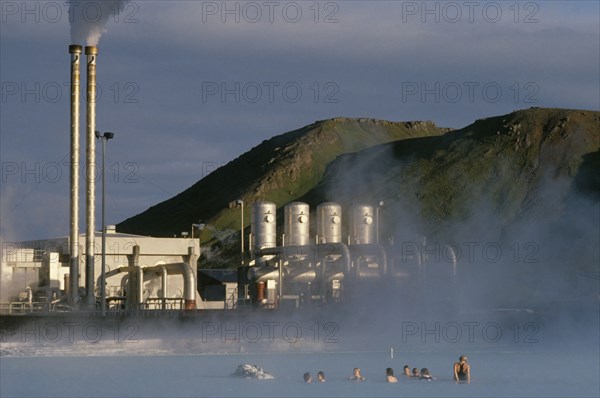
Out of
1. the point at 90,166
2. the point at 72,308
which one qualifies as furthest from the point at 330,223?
the point at 72,308

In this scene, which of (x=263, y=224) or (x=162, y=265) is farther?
(x=263, y=224)

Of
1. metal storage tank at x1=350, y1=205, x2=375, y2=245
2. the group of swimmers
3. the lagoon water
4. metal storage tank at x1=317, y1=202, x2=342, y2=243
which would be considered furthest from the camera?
metal storage tank at x1=350, y1=205, x2=375, y2=245

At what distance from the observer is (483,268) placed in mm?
156500

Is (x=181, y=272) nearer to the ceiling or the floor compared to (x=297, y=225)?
nearer to the floor

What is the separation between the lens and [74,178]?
7275cm

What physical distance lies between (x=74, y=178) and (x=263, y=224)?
1759cm

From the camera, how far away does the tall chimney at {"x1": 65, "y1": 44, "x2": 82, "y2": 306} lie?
236 ft

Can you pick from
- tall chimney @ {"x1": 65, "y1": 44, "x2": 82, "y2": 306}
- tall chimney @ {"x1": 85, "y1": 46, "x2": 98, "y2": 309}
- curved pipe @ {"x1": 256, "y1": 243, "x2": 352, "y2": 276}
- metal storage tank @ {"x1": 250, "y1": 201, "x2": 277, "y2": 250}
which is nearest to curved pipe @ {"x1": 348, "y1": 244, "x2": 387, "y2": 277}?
curved pipe @ {"x1": 256, "y1": 243, "x2": 352, "y2": 276}

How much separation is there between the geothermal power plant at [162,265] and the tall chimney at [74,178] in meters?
0.06

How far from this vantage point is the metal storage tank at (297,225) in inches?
3423

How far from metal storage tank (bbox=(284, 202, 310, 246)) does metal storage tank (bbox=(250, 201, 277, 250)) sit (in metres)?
1.60

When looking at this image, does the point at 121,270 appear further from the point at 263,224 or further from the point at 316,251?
the point at 316,251

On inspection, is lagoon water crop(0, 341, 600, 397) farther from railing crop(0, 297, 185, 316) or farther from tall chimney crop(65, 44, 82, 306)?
tall chimney crop(65, 44, 82, 306)

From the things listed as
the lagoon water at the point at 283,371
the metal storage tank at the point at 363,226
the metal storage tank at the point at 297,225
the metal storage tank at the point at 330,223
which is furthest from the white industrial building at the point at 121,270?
the metal storage tank at the point at 363,226
